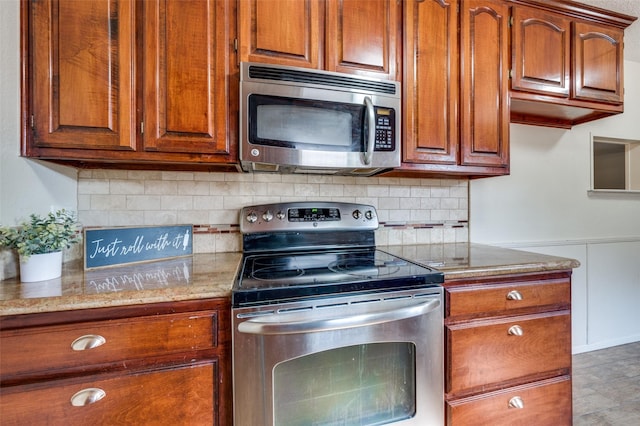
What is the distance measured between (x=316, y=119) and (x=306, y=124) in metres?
0.05

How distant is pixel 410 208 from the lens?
1906mm

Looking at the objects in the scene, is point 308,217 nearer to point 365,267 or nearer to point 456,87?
point 365,267

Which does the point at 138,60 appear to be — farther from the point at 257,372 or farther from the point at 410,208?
the point at 410,208

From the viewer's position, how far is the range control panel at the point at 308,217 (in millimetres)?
1580

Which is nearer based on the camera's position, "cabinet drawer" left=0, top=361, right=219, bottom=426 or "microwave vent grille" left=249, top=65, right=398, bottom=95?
"cabinet drawer" left=0, top=361, right=219, bottom=426

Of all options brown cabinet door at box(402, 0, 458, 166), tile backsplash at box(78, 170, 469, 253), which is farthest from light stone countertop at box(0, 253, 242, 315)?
brown cabinet door at box(402, 0, 458, 166)

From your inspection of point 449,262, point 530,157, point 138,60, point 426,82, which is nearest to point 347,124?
point 426,82

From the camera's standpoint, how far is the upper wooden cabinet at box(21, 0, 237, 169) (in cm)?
113

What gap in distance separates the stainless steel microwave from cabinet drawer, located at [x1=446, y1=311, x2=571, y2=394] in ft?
2.76

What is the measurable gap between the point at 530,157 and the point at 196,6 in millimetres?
2385

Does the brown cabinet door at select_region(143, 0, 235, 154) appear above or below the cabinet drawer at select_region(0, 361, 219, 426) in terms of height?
above

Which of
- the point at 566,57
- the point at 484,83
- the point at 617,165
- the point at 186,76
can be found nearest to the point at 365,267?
the point at 186,76

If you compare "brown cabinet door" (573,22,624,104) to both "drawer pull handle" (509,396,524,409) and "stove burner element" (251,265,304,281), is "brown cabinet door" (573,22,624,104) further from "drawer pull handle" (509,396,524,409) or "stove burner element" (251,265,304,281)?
"stove burner element" (251,265,304,281)

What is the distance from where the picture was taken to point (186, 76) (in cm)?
124
